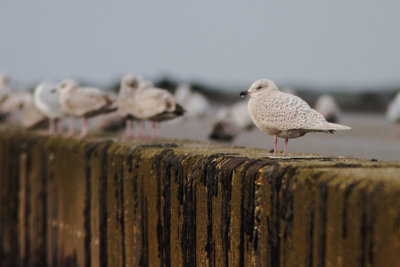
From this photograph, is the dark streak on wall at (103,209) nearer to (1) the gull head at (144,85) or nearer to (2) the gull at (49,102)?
(1) the gull head at (144,85)

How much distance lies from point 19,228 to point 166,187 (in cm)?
634

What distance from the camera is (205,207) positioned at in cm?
585

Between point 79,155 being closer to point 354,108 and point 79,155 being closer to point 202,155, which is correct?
point 202,155

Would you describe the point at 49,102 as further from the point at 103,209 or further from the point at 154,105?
the point at 103,209

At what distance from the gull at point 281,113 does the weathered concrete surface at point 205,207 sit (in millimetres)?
339

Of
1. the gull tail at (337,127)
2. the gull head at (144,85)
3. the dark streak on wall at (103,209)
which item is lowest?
the dark streak on wall at (103,209)

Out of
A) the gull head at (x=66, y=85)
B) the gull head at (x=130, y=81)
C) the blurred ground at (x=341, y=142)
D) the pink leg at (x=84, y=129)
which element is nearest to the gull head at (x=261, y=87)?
the gull head at (x=130, y=81)

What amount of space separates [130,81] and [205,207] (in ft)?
16.0

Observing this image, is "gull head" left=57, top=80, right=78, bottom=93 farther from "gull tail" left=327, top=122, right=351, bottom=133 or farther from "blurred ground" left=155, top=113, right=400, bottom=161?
"gull tail" left=327, top=122, right=351, bottom=133

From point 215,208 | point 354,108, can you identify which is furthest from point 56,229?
point 354,108

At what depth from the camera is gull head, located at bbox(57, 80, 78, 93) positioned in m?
11.1

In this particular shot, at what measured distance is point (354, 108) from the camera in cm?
3838

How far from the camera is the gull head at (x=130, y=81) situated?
408 inches

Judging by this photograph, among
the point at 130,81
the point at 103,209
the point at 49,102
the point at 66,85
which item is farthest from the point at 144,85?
the point at 49,102
